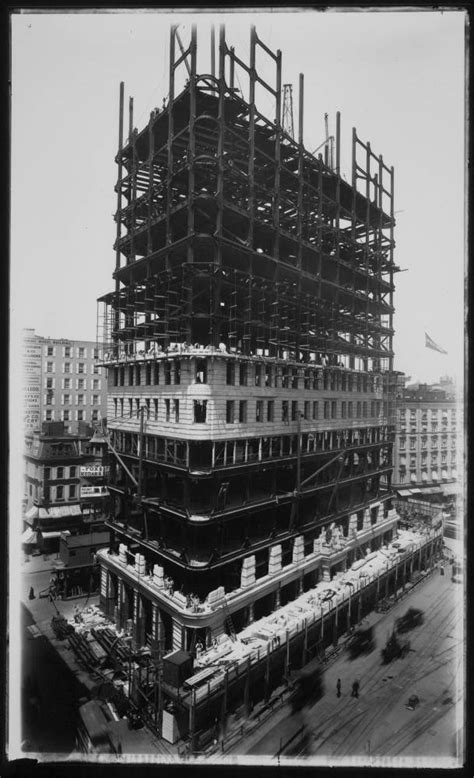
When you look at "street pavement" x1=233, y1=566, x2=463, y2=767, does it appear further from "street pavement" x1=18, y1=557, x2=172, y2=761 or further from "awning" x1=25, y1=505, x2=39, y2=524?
"awning" x1=25, y1=505, x2=39, y2=524

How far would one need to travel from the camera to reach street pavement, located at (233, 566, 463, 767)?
2277cm

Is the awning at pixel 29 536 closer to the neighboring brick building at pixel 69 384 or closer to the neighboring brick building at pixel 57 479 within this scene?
the neighboring brick building at pixel 57 479

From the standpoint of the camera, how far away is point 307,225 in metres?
45.5

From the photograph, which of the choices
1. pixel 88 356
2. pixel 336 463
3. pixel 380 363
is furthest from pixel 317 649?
pixel 88 356

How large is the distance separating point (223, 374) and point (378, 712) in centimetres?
2376

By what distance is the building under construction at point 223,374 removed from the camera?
103 feet

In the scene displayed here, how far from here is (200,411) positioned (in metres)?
32.5

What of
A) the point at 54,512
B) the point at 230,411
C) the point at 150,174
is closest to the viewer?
the point at 230,411

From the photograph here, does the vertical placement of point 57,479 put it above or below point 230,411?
below

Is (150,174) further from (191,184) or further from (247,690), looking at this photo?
(247,690)

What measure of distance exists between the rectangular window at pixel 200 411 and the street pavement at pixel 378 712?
63.2 feet

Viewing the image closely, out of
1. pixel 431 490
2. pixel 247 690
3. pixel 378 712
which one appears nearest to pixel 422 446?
pixel 431 490

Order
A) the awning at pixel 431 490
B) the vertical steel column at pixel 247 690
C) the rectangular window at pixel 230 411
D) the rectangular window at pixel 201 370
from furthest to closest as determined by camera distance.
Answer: the awning at pixel 431 490
the rectangular window at pixel 230 411
the rectangular window at pixel 201 370
the vertical steel column at pixel 247 690

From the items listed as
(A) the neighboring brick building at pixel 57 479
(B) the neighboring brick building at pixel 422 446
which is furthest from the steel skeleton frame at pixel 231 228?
(A) the neighboring brick building at pixel 57 479
